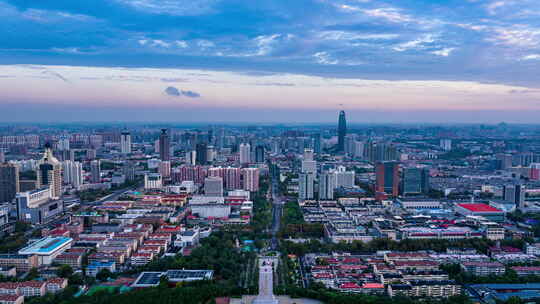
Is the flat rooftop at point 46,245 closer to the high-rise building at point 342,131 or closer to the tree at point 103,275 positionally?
the tree at point 103,275

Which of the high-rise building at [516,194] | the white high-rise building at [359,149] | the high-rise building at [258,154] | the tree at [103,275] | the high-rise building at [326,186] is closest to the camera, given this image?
the tree at [103,275]

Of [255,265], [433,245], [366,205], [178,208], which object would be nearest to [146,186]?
[178,208]

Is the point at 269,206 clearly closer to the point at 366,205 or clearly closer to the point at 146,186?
the point at 366,205

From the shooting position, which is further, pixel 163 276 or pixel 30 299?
pixel 163 276

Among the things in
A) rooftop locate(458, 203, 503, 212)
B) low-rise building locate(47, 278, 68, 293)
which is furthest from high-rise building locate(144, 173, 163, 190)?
Result: rooftop locate(458, 203, 503, 212)

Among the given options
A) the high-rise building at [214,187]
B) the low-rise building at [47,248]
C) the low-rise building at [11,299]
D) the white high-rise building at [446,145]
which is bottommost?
the low-rise building at [11,299]

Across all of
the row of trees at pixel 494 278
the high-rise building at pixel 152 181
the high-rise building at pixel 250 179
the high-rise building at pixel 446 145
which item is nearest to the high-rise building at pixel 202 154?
the high-rise building at pixel 152 181

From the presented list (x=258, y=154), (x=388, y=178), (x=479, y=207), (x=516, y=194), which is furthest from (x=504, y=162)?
(x=258, y=154)
